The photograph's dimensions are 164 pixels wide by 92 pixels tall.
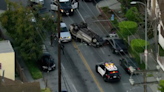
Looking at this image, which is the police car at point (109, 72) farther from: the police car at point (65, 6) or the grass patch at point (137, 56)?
the police car at point (65, 6)

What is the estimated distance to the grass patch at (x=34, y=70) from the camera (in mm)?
42612

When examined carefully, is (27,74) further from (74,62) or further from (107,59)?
(107,59)

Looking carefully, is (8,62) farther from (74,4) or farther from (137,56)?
(74,4)

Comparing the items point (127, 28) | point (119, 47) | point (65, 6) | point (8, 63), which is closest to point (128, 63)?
point (119, 47)

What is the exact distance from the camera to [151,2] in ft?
172

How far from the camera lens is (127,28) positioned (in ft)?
153

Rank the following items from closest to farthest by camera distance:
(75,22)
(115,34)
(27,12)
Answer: (27,12) < (115,34) < (75,22)

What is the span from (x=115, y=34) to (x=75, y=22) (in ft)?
20.1

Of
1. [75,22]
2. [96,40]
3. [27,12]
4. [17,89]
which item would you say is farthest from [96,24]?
[17,89]

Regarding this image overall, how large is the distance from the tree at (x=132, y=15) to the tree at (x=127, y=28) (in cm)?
199

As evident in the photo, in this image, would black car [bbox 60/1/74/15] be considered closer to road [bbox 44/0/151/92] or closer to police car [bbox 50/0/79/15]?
police car [bbox 50/0/79/15]

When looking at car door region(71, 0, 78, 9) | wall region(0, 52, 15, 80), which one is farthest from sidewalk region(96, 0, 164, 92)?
wall region(0, 52, 15, 80)

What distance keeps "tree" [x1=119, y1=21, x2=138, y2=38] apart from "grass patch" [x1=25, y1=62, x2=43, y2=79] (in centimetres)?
986

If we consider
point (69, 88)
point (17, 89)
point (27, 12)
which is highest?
point (27, 12)
